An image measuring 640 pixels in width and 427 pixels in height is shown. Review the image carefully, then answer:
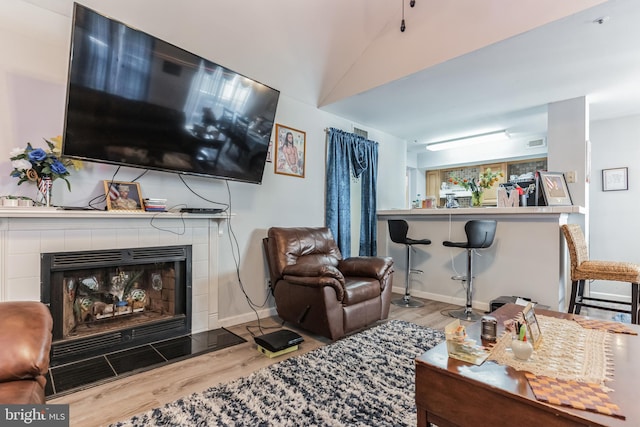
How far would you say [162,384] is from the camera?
1934 mm

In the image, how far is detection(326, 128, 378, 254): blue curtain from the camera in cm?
A: 397

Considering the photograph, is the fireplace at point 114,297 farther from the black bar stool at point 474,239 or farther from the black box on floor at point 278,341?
the black bar stool at point 474,239

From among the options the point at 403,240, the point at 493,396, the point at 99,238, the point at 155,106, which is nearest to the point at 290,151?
the point at 155,106

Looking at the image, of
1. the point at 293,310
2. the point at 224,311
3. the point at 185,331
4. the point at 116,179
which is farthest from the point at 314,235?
the point at 116,179

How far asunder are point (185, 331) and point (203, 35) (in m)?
2.53

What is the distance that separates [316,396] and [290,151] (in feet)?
8.32

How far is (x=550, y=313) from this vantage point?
196 cm

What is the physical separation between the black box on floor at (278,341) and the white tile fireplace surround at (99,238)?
0.74m

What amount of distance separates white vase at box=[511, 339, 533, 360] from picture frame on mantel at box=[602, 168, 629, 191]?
13.7 feet

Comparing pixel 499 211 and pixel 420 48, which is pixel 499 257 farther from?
pixel 420 48

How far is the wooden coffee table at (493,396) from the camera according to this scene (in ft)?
3.11

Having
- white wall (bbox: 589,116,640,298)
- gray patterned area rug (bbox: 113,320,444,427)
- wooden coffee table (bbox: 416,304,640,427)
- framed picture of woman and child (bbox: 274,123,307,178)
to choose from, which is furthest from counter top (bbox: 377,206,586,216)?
wooden coffee table (bbox: 416,304,640,427)

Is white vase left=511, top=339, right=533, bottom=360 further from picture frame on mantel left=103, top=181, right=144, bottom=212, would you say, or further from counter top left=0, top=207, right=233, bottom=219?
picture frame on mantel left=103, top=181, right=144, bottom=212

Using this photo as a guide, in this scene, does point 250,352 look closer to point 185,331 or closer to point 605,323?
point 185,331
